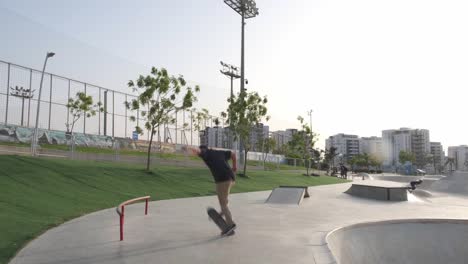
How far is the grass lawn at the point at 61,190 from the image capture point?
7117 millimetres

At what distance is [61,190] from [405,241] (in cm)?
1009

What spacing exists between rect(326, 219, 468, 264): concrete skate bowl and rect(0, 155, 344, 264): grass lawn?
5.75m

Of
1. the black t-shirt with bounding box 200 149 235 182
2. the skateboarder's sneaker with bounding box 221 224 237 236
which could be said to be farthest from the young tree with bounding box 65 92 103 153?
the skateboarder's sneaker with bounding box 221 224 237 236

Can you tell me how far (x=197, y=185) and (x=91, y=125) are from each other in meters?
15.5

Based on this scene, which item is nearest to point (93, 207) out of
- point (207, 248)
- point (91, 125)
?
point (207, 248)

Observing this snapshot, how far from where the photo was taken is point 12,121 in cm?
2325

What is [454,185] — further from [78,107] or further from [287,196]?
[78,107]

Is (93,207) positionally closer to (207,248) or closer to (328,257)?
(207,248)

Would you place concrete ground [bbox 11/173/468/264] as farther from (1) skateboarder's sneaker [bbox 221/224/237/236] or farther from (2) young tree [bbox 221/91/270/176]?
(2) young tree [bbox 221/91/270/176]

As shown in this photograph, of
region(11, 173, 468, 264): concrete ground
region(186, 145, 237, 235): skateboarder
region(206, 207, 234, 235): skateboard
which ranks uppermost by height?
region(186, 145, 237, 235): skateboarder

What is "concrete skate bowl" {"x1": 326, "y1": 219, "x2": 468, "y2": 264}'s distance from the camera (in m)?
7.09

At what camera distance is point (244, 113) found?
95.6 ft

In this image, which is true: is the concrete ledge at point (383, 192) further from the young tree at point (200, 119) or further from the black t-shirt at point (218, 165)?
the young tree at point (200, 119)

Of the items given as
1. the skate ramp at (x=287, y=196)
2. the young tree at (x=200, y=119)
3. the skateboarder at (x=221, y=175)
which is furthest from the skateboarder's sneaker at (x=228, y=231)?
the young tree at (x=200, y=119)
